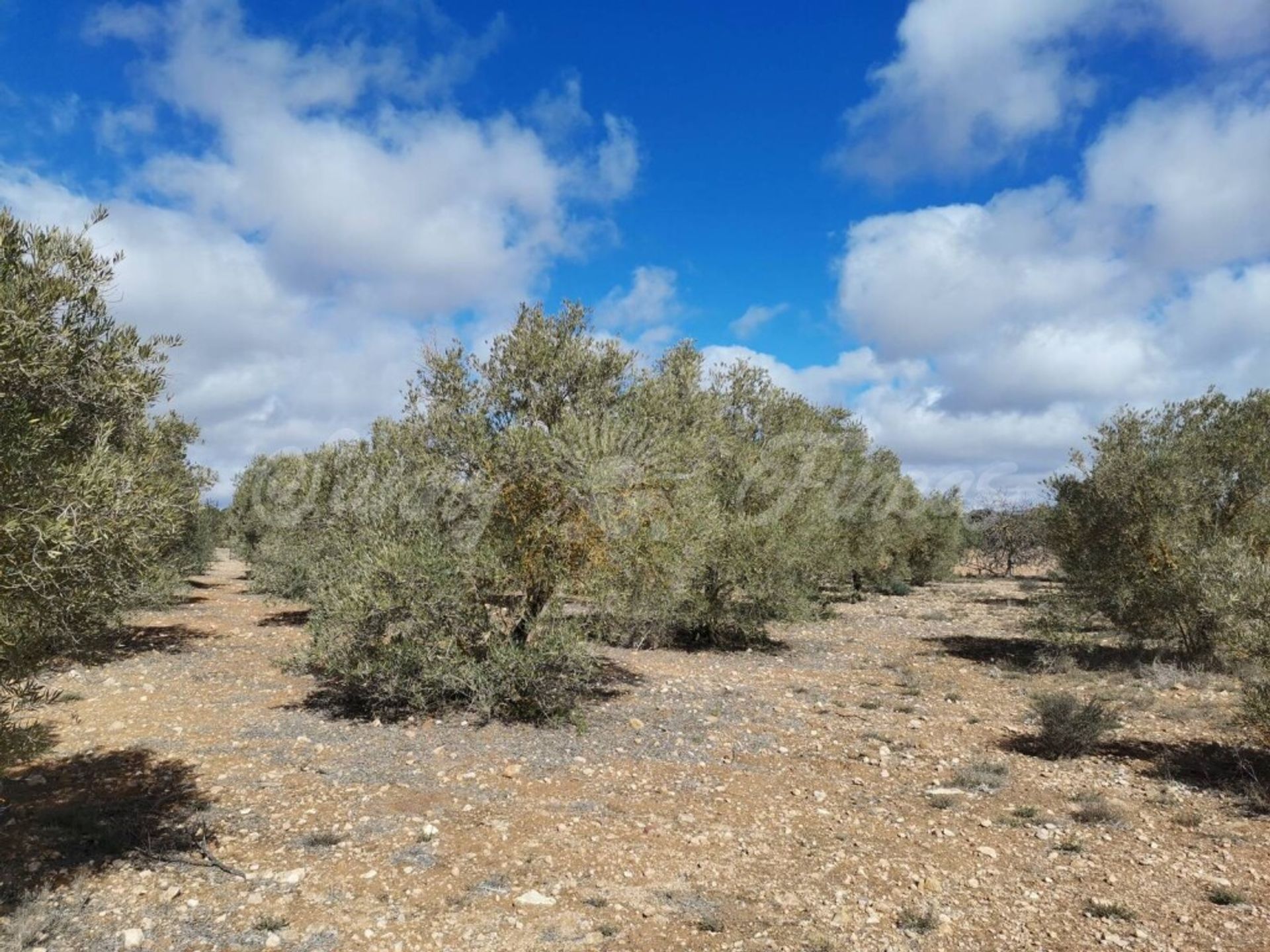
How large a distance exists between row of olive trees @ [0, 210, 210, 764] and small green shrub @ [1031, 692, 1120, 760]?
1199 centimetres

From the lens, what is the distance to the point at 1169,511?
16.5 metres

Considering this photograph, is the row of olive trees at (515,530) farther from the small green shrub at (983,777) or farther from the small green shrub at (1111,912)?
the small green shrub at (1111,912)

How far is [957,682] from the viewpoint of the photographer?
1628 centimetres

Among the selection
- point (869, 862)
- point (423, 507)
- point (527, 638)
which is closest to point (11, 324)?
point (423, 507)

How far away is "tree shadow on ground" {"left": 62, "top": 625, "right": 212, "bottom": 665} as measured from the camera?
16938mm

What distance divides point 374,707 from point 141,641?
10801mm

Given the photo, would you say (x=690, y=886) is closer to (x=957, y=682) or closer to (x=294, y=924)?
(x=294, y=924)

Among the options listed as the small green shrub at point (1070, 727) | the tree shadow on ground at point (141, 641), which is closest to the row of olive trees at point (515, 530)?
the tree shadow on ground at point (141, 641)

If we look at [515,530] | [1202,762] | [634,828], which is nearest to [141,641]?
[515,530]

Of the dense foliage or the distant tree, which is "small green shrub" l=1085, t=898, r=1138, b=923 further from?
the distant tree

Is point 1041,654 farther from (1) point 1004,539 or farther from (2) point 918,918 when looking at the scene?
(1) point 1004,539

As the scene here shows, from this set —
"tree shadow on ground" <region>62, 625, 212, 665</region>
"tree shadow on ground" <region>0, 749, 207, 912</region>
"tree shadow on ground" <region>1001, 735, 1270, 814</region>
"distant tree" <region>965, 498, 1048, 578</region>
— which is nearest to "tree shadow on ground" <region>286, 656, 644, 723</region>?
"tree shadow on ground" <region>0, 749, 207, 912</region>

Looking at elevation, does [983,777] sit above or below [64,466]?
below

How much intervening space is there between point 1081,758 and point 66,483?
1290 centimetres
